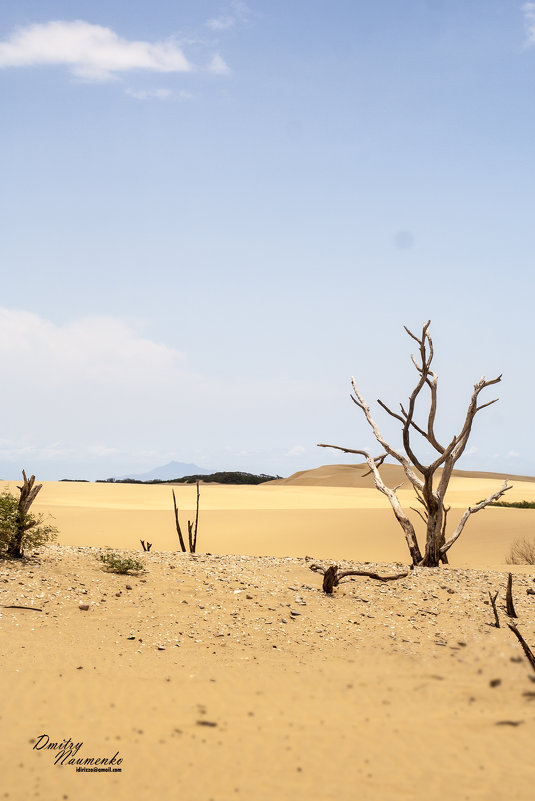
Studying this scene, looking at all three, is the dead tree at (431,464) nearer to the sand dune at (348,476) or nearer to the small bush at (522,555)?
the small bush at (522,555)

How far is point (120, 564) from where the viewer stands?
Result: 380 inches

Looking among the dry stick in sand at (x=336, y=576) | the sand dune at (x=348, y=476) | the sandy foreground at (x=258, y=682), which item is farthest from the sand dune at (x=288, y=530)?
the sand dune at (x=348, y=476)

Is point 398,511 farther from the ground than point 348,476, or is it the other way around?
point 348,476

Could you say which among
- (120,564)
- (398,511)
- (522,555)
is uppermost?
(398,511)

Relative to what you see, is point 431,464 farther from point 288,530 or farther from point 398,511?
point 288,530

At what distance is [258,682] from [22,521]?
475 centimetres

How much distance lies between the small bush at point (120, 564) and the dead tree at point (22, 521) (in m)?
1.13

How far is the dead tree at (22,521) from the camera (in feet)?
31.3

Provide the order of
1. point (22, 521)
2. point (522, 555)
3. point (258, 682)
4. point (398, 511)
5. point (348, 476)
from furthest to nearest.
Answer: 1. point (348, 476)
2. point (522, 555)
3. point (398, 511)
4. point (22, 521)
5. point (258, 682)

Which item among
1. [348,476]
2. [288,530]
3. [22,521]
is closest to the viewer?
[22,521]

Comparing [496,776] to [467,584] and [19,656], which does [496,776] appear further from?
[467,584]

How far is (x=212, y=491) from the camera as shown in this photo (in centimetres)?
3647

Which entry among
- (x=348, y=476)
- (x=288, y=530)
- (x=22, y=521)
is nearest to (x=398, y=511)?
(x=22, y=521)

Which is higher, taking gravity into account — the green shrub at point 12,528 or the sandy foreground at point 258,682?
the green shrub at point 12,528
